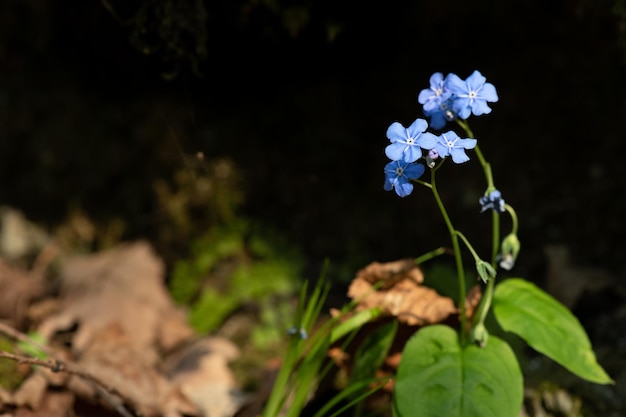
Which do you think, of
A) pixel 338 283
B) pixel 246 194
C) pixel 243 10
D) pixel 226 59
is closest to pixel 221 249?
pixel 246 194

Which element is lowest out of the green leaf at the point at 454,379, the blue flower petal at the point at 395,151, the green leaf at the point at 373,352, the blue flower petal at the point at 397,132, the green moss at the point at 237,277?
the green leaf at the point at 454,379

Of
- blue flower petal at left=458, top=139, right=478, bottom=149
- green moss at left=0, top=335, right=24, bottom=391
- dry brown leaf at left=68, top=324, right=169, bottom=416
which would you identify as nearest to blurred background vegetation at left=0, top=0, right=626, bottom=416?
dry brown leaf at left=68, top=324, right=169, bottom=416

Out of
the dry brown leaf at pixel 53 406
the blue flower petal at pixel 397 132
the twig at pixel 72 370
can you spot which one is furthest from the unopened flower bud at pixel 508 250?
the dry brown leaf at pixel 53 406

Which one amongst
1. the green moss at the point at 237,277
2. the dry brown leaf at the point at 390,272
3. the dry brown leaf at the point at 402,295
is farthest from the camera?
the green moss at the point at 237,277

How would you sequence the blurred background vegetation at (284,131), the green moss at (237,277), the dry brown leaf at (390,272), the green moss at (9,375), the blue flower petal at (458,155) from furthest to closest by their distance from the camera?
the green moss at (237,277)
the blurred background vegetation at (284,131)
the green moss at (9,375)
the dry brown leaf at (390,272)
the blue flower petal at (458,155)

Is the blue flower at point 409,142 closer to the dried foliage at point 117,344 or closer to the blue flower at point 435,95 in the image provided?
the blue flower at point 435,95

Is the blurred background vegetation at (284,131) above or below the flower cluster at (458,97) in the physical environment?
above

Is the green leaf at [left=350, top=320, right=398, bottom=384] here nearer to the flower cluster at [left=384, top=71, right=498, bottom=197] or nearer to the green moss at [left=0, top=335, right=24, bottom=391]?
the flower cluster at [left=384, top=71, right=498, bottom=197]

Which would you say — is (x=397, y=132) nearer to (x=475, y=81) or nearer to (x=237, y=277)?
(x=475, y=81)
